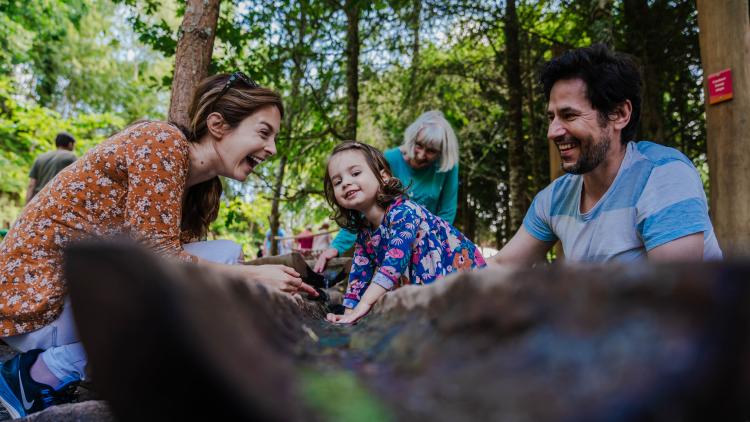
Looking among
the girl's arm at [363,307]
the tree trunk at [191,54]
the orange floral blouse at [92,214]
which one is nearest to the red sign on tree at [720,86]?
the girl's arm at [363,307]

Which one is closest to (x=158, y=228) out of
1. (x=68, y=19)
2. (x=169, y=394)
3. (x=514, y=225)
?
(x=169, y=394)

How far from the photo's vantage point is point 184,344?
1.37 feet

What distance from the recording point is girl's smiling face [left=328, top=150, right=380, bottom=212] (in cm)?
290

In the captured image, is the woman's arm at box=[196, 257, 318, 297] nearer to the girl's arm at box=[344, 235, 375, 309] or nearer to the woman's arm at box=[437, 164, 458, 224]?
the girl's arm at box=[344, 235, 375, 309]

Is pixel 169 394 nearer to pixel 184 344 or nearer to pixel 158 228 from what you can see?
pixel 184 344

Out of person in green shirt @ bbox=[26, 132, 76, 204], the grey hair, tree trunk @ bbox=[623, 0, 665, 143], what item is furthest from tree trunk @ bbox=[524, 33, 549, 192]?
person in green shirt @ bbox=[26, 132, 76, 204]

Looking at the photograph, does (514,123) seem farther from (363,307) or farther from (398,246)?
(363,307)

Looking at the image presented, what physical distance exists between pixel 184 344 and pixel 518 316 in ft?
1.13

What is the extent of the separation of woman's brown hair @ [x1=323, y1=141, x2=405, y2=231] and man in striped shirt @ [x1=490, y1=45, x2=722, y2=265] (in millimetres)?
886

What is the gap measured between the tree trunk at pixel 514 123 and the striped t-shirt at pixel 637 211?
419 centimetres

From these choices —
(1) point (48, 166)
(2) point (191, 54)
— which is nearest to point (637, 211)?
(2) point (191, 54)

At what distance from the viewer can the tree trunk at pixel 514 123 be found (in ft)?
21.7

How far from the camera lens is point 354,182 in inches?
114

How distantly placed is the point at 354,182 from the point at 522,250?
1.04 metres
